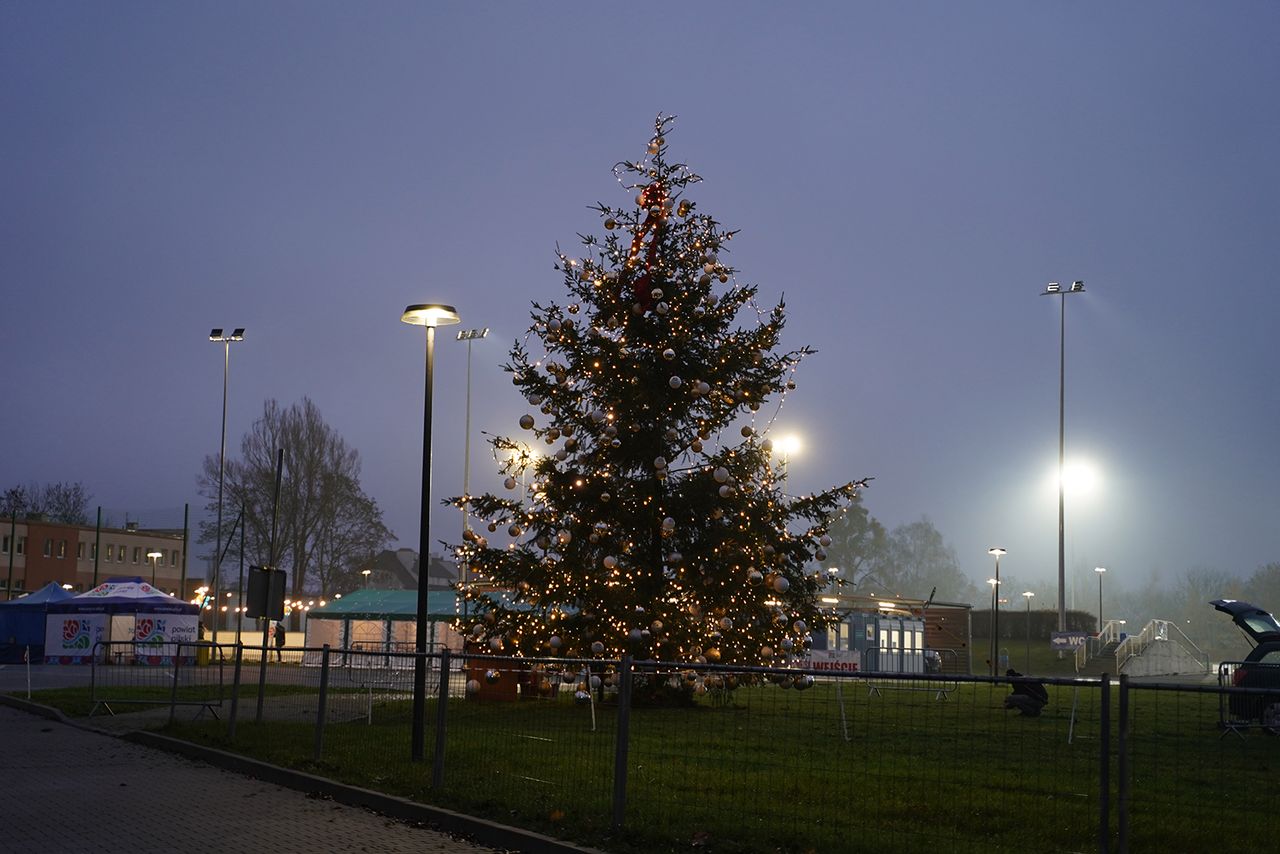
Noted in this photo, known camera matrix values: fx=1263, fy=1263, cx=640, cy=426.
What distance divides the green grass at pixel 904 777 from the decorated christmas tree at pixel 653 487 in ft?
37.6

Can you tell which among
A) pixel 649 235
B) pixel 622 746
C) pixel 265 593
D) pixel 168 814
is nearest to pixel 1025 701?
pixel 622 746

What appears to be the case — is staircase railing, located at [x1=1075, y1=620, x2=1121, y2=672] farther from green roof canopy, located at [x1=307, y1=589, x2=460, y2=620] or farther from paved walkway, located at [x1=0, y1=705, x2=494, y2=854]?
paved walkway, located at [x1=0, y1=705, x2=494, y2=854]

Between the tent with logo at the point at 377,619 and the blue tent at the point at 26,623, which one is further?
the blue tent at the point at 26,623

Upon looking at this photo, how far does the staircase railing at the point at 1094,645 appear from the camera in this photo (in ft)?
196

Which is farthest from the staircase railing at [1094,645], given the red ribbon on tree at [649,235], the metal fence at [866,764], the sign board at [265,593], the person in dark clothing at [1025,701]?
the person in dark clothing at [1025,701]

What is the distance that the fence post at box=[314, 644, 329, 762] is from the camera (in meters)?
15.4

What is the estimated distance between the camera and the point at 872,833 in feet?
29.9

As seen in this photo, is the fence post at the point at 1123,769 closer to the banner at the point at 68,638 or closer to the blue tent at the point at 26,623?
the banner at the point at 68,638

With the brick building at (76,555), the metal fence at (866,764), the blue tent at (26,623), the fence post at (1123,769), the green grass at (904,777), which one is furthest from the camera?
the brick building at (76,555)

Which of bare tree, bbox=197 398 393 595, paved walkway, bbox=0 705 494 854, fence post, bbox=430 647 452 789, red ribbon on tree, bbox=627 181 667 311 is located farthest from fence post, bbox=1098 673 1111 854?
bare tree, bbox=197 398 393 595

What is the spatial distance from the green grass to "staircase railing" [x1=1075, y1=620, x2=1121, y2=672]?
48.7m

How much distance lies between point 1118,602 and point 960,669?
140 meters

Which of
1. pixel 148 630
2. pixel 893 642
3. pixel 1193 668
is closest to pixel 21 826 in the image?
pixel 148 630

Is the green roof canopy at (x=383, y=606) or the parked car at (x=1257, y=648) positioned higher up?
the parked car at (x=1257, y=648)
